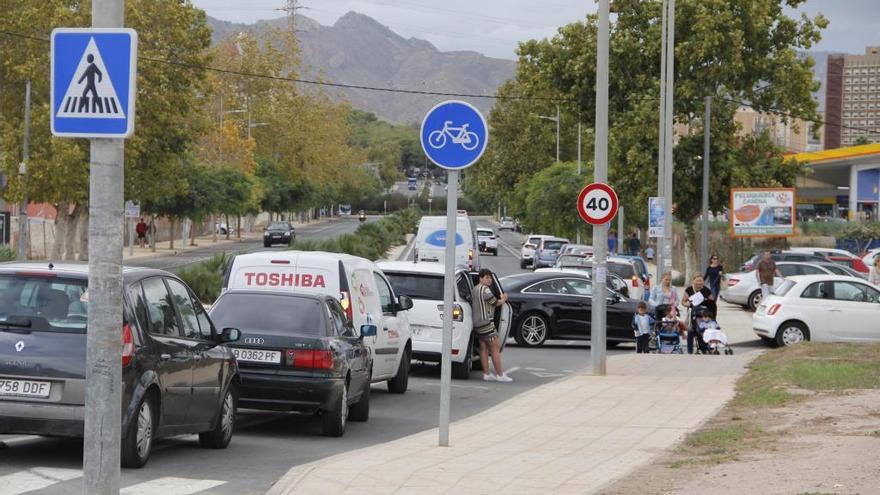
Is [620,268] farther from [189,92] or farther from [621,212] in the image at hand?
[189,92]

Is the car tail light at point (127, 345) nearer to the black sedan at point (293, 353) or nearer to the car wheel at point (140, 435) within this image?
the car wheel at point (140, 435)

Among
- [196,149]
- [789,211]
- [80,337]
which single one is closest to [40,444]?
[80,337]

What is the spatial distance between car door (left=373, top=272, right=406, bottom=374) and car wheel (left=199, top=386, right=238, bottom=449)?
5.07 meters

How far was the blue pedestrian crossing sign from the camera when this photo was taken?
23.6ft

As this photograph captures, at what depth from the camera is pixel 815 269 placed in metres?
40.2

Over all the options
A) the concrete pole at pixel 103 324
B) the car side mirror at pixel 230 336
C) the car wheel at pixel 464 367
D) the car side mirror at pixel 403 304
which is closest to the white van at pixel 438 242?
the car wheel at pixel 464 367

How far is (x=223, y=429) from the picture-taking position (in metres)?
12.9

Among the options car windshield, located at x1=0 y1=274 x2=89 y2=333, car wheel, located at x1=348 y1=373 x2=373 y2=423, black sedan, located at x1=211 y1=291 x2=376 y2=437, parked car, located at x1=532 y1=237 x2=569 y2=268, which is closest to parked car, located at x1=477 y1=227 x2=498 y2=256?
parked car, located at x1=532 y1=237 x2=569 y2=268

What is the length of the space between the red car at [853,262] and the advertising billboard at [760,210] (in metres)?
2.07

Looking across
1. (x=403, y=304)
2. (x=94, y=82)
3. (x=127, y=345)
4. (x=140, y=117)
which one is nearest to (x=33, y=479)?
(x=127, y=345)

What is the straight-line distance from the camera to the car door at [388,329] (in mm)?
18344

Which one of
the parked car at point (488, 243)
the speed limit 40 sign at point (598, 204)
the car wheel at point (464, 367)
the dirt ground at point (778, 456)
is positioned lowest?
the car wheel at point (464, 367)

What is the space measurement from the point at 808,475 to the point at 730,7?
42.0 meters

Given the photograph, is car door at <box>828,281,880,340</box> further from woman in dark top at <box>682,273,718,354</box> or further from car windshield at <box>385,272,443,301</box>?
car windshield at <box>385,272,443,301</box>
